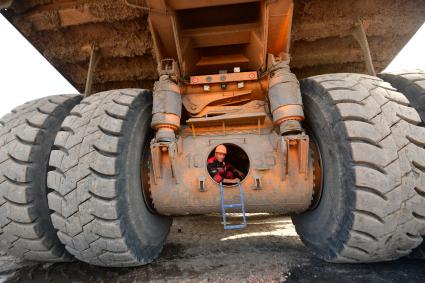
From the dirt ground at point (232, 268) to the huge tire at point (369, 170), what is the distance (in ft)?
0.76

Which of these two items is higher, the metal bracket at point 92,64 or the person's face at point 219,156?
the metal bracket at point 92,64

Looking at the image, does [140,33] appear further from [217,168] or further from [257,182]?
[257,182]

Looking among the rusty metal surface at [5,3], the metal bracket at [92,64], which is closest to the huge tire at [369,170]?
the metal bracket at [92,64]

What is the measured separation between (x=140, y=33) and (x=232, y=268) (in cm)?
301

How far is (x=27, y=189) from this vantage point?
7.68 ft

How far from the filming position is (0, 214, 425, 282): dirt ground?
2.42m

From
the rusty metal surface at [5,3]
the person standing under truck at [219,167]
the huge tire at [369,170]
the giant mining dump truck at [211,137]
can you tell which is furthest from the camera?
the rusty metal surface at [5,3]

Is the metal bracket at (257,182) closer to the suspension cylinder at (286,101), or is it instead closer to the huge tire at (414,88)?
the suspension cylinder at (286,101)

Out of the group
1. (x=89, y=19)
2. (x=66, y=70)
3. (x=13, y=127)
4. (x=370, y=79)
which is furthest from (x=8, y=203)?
(x=370, y=79)

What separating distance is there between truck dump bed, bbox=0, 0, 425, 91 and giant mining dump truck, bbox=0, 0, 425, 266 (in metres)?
0.02

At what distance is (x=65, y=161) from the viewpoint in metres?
2.28

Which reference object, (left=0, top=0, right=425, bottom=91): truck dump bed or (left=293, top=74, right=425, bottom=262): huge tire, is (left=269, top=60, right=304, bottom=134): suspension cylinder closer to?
(left=293, top=74, right=425, bottom=262): huge tire

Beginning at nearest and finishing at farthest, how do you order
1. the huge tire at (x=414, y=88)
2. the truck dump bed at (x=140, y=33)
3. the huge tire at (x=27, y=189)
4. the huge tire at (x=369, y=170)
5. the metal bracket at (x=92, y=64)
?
the huge tire at (x=369, y=170) < the huge tire at (x=27, y=189) < the huge tire at (x=414, y=88) < the truck dump bed at (x=140, y=33) < the metal bracket at (x=92, y=64)

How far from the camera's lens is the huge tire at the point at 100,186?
220cm
